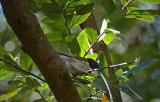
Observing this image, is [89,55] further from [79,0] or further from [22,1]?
[22,1]

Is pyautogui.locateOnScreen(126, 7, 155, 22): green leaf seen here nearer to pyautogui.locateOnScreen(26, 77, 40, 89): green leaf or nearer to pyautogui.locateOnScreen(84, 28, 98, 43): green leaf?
pyautogui.locateOnScreen(84, 28, 98, 43): green leaf

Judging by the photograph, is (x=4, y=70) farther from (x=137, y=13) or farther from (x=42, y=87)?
(x=137, y=13)

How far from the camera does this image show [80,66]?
0.74 metres

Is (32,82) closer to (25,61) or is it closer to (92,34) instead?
(25,61)

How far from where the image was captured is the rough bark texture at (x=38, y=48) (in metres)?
0.61

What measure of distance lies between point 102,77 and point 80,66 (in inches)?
4.5

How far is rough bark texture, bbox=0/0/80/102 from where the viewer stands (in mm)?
613

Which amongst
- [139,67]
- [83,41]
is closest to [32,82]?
[83,41]

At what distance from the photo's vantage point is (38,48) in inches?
24.8

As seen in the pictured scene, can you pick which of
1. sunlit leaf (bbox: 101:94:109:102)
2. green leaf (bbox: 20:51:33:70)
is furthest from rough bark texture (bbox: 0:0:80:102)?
green leaf (bbox: 20:51:33:70)

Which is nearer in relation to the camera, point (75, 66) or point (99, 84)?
point (99, 84)

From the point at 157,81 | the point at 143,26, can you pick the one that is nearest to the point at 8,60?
the point at 157,81

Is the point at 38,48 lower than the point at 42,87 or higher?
higher

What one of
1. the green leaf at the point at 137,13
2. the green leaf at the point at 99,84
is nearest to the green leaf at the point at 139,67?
the green leaf at the point at 99,84
